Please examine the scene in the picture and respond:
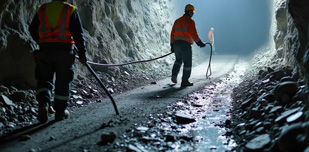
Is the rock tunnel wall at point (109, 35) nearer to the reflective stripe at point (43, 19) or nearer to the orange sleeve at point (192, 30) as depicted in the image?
the reflective stripe at point (43, 19)

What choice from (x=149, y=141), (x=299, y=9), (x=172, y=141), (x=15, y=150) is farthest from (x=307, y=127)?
(x=15, y=150)

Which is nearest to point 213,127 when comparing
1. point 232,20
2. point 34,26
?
point 34,26

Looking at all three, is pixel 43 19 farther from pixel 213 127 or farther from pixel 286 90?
pixel 286 90

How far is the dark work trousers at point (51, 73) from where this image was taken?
286 centimetres

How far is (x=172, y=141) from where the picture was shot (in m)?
2.36

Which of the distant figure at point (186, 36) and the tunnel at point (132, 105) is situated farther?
the distant figure at point (186, 36)

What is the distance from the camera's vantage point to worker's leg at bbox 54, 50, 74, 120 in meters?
2.91

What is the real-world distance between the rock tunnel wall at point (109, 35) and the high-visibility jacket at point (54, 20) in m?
1.07

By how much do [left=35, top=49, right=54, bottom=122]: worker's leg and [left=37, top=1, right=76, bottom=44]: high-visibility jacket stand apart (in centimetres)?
20

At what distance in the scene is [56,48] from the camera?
2.87 meters

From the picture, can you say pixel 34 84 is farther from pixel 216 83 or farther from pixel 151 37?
pixel 151 37

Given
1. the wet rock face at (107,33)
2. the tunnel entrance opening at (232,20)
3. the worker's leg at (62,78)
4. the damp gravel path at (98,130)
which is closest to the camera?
the damp gravel path at (98,130)

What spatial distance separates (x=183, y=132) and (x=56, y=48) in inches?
73.6

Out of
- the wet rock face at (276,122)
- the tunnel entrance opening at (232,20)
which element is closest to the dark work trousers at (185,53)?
the wet rock face at (276,122)
